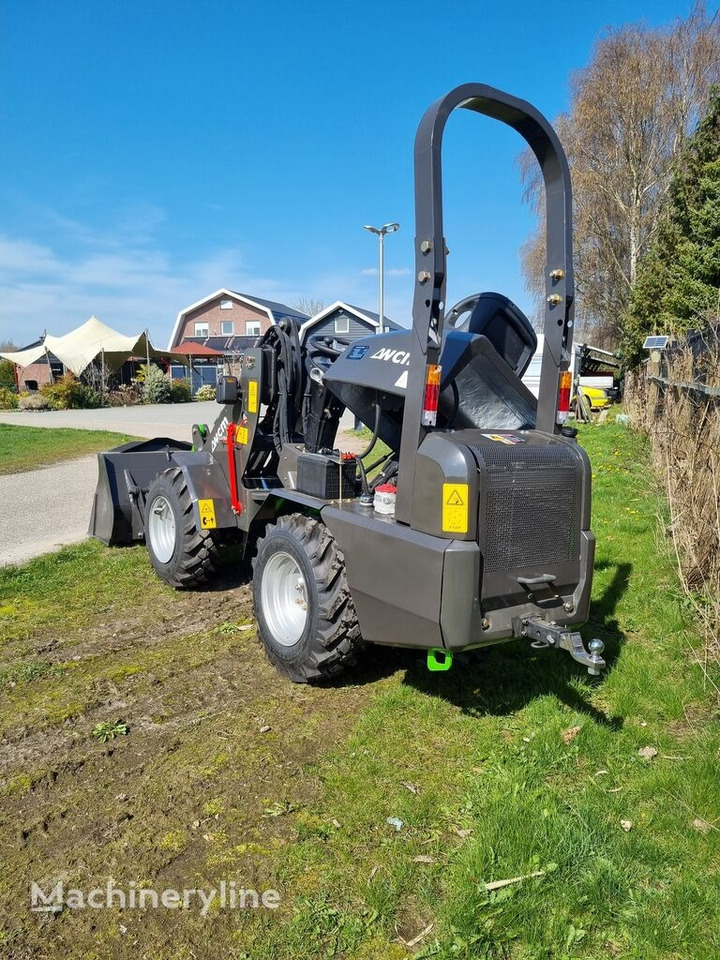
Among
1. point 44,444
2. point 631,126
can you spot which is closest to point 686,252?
point 631,126

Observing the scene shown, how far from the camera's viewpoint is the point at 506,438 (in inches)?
132

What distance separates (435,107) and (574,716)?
2959mm

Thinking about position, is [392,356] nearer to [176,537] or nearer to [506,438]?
[506,438]

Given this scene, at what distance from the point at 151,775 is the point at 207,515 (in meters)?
2.16

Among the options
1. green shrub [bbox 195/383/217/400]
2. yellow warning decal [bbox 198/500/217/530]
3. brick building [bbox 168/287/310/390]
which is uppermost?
brick building [bbox 168/287/310/390]

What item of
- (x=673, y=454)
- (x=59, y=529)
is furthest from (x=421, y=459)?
(x=59, y=529)

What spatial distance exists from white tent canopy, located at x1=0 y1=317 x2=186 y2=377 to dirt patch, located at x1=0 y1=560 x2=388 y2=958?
101 ft

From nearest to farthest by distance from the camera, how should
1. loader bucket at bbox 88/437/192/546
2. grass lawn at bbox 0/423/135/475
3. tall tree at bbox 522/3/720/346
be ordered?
loader bucket at bbox 88/437/192/546 < grass lawn at bbox 0/423/135/475 < tall tree at bbox 522/3/720/346

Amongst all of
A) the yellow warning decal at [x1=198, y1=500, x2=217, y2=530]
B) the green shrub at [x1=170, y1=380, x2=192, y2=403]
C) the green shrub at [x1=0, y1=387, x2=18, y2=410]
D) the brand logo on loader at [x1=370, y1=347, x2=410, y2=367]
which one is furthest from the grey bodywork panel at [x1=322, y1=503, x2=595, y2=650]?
the green shrub at [x1=170, y1=380, x2=192, y2=403]

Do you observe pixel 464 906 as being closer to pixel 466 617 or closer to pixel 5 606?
pixel 466 617

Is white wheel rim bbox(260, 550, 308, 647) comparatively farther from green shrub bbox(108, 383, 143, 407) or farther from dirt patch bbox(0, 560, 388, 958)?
green shrub bbox(108, 383, 143, 407)

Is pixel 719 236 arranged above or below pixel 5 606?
above

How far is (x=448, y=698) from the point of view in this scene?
3676 millimetres

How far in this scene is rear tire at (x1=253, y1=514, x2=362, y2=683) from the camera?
11.4 feet
